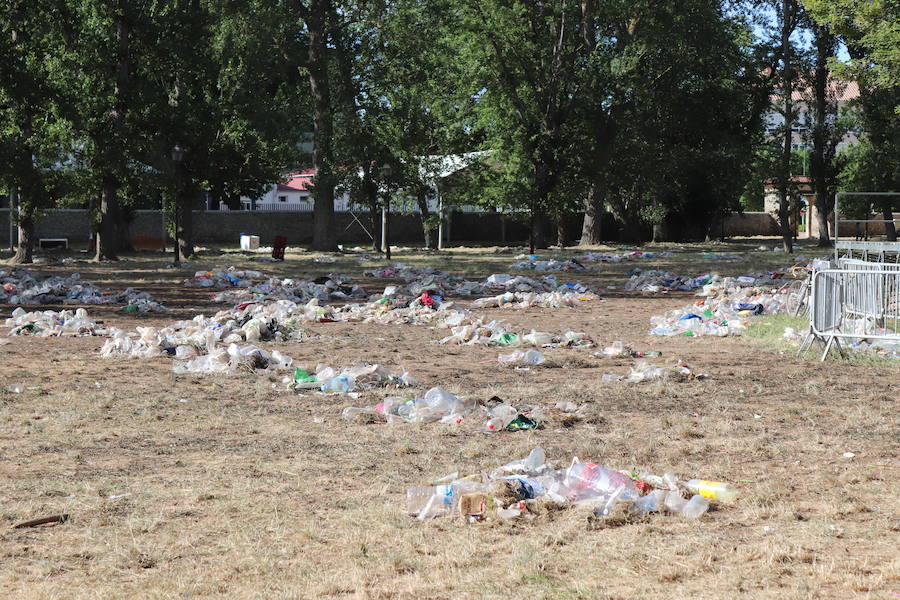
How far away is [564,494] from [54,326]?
373 inches

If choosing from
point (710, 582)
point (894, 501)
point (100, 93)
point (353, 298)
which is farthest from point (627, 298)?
point (100, 93)

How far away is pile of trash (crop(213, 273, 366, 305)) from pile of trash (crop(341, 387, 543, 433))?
9.90 metres

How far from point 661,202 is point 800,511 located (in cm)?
4284

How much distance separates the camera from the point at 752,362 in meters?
10.4

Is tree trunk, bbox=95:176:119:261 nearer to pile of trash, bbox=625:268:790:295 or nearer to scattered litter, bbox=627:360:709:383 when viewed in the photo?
pile of trash, bbox=625:268:790:295

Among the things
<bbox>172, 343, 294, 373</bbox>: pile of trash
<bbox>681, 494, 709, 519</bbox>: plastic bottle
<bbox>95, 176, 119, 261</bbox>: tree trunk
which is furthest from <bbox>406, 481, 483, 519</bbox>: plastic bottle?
<bbox>95, 176, 119, 261</bbox>: tree trunk

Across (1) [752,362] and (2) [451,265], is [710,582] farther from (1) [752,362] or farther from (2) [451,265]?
(2) [451,265]

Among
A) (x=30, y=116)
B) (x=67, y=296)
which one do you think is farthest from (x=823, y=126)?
(x=67, y=296)

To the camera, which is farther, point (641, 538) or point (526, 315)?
point (526, 315)

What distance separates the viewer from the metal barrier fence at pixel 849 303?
10.4 m

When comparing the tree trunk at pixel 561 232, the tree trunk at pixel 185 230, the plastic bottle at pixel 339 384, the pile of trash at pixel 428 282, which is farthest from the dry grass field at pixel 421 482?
the tree trunk at pixel 561 232

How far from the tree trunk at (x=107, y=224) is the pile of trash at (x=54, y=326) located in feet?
54.9

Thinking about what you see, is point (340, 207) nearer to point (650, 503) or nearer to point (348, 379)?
point (348, 379)

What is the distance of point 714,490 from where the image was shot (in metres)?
5.42
